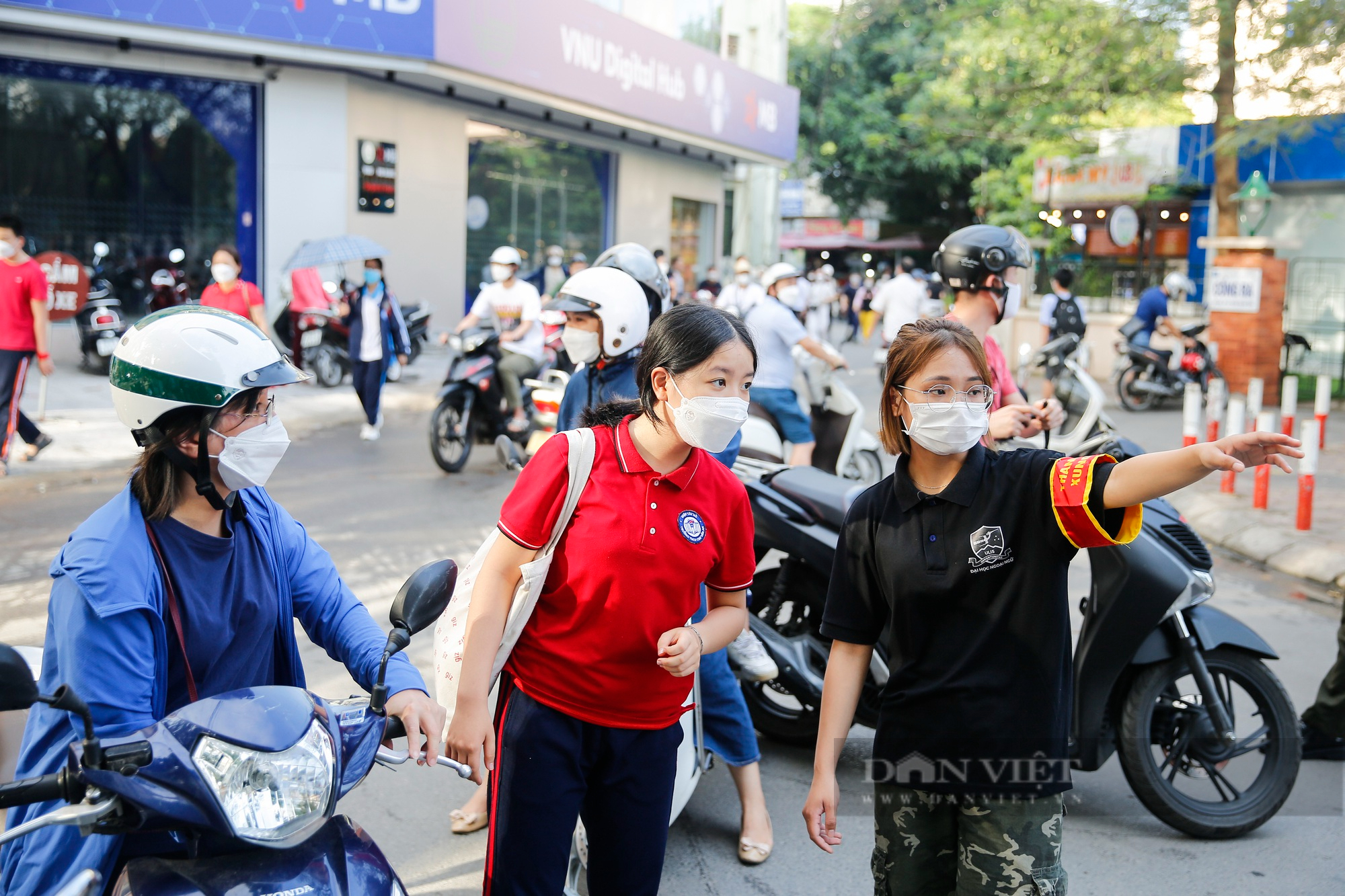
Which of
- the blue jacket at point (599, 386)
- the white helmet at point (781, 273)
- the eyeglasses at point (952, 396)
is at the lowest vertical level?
the blue jacket at point (599, 386)

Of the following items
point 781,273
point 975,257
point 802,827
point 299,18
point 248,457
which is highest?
point 299,18

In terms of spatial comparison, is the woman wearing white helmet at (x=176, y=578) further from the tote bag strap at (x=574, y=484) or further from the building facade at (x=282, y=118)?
the building facade at (x=282, y=118)

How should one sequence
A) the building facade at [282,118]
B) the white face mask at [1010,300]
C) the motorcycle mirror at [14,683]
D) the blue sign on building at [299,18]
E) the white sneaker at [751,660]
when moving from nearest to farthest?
the motorcycle mirror at [14,683], the white sneaker at [751,660], the white face mask at [1010,300], the blue sign on building at [299,18], the building facade at [282,118]

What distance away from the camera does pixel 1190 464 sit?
2057 mm

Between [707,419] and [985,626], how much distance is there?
710 millimetres

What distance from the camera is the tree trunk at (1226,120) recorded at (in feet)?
50.3

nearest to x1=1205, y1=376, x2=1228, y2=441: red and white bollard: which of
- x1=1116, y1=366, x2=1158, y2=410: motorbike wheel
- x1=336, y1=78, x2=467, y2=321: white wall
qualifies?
x1=1116, y1=366, x2=1158, y2=410: motorbike wheel

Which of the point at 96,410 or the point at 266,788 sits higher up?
the point at 266,788

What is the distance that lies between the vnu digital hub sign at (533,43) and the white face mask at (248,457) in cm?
1370

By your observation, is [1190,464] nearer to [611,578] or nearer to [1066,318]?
[611,578]

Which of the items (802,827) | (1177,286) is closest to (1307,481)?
(802,827)

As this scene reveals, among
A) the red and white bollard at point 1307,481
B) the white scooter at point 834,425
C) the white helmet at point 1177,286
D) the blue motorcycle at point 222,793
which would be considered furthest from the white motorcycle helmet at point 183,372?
the white helmet at point 1177,286

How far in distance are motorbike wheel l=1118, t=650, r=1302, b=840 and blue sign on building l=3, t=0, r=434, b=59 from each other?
14157 mm

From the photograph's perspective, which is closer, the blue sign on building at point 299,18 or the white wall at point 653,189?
the blue sign on building at point 299,18
